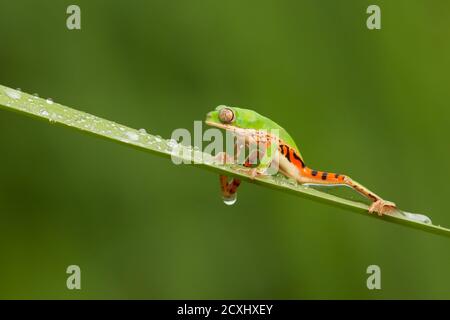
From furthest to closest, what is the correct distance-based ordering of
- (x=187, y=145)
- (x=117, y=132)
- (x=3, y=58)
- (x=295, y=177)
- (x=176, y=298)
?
1. (x=3, y=58)
2. (x=176, y=298)
3. (x=295, y=177)
4. (x=187, y=145)
5. (x=117, y=132)

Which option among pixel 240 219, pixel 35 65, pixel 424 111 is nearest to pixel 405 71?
pixel 424 111

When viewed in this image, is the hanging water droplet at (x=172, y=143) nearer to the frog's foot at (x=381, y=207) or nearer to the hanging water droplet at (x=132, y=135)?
the hanging water droplet at (x=132, y=135)

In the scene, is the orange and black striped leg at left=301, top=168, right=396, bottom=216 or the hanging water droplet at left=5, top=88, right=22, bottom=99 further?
the orange and black striped leg at left=301, top=168, right=396, bottom=216

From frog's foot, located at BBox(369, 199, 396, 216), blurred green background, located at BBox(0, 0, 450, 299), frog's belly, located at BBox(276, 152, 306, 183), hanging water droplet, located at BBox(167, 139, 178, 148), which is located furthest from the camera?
blurred green background, located at BBox(0, 0, 450, 299)

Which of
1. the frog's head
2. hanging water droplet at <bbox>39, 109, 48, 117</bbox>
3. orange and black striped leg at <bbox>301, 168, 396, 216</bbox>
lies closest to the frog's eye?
the frog's head

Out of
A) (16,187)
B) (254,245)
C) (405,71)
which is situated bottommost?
(254,245)

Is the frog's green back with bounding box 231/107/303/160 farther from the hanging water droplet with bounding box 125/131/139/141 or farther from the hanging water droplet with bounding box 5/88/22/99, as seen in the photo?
the hanging water droplet with bounding box 5/88/22/99

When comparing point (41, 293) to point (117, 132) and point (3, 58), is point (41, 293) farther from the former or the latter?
point (117, 132)

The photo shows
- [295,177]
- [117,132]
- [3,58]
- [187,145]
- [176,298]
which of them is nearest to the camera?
[117,132]
